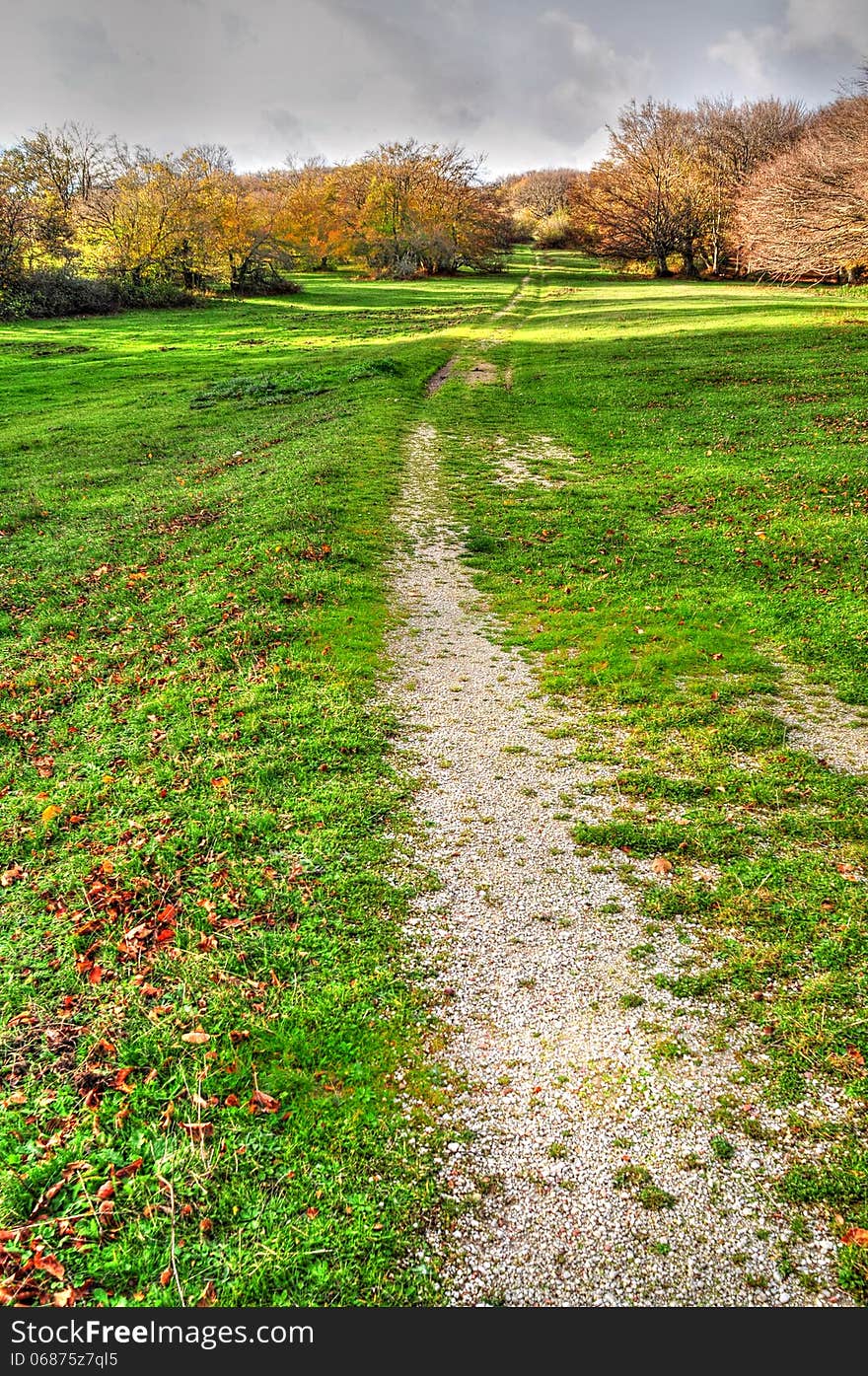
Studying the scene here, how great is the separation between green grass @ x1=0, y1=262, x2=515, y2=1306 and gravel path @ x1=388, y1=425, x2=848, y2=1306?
15.2 inches

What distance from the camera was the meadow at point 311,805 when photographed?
422cm

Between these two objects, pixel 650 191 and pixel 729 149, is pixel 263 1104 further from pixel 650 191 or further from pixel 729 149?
pixel 729 149

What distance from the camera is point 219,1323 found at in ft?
12.0

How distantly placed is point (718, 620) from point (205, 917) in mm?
9347

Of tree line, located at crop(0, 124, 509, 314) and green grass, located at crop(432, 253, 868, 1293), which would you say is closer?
green grass, located at crop(432, 253, 868, 1293)

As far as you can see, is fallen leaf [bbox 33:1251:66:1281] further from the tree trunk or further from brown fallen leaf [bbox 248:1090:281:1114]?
the tree trunk

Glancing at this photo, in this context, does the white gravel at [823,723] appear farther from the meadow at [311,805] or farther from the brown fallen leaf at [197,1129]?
the brown fallen leaf at [197,1129]

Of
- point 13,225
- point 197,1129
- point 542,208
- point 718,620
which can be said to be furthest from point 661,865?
point 542,208

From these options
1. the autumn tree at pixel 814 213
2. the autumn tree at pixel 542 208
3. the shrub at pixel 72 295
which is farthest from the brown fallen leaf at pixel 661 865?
the autumn tree at pixel 542 208

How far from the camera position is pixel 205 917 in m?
6.28

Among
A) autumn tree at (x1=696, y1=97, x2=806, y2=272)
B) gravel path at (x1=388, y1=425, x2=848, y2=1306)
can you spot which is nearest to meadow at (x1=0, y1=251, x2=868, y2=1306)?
gravel path at (x1=388, y1=425, x2=848, y2=1306)

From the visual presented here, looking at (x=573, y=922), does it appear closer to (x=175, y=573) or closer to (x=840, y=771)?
(x=840, y=771)

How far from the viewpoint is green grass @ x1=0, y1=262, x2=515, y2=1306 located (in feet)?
13.3

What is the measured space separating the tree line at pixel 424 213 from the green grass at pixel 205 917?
4231 centimetres
